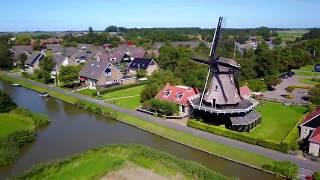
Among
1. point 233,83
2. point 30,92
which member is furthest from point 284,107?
point 30,92

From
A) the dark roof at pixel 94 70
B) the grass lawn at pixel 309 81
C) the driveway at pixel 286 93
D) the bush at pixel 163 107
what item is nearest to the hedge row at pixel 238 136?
the bush at pixel 163 107

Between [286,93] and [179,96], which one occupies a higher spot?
[179,96]

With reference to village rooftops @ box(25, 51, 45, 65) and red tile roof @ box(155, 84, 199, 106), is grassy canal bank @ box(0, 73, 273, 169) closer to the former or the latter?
red tile roof @ box(155, 84, 199, 106)

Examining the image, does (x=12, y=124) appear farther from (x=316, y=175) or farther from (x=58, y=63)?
(x=58, y=63)

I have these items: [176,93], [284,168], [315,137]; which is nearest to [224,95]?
[176,93]

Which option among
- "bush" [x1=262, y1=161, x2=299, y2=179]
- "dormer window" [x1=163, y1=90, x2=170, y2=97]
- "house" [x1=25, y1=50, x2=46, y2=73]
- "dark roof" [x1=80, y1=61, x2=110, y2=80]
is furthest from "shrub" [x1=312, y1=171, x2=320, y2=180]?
"house" [x1=25, y1=50, x2=46, y2=73]
